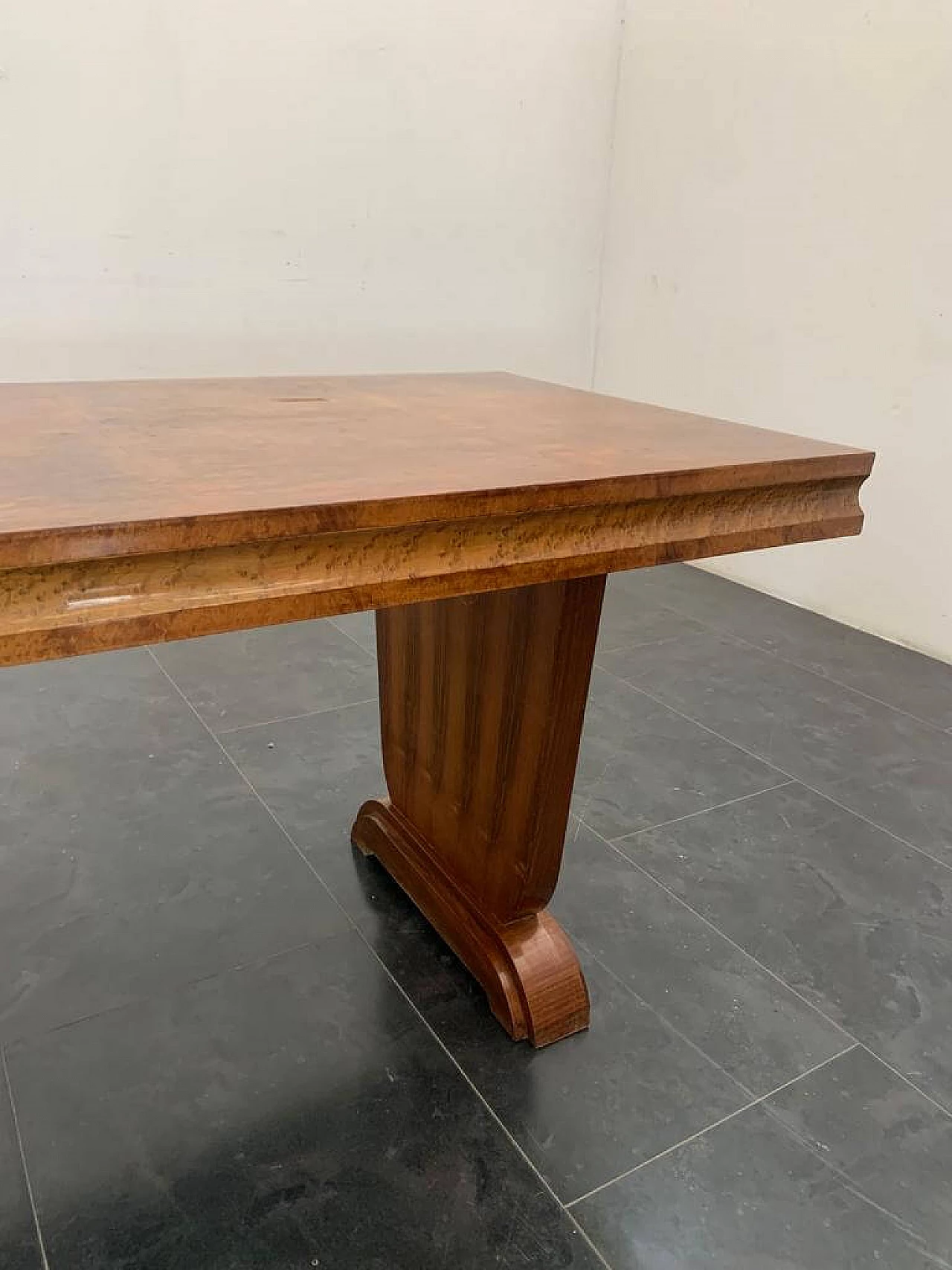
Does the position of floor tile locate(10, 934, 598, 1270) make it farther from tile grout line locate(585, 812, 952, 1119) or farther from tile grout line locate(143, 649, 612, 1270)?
tile grout line locate(585, 812, 952, 1119)

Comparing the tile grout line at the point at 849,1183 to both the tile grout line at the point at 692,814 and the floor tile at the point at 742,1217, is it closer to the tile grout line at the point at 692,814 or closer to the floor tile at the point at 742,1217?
the floor tile at the point at 742,1217

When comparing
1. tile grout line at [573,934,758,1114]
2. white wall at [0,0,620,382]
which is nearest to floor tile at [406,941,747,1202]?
tile grout line at [573,934,758,1114]

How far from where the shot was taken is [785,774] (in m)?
1.96

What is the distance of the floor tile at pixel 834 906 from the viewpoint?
4.41 ft

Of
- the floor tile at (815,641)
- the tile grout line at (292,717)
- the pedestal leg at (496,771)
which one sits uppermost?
the pedestal leg at (496,771)

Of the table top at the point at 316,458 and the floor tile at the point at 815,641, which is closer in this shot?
the table top at the point at 316,458

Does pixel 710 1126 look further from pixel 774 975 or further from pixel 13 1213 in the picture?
pixel 13 1213

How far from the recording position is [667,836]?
1.72m

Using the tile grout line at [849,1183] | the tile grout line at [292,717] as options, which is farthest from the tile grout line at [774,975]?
the tile grout line at [292,717]

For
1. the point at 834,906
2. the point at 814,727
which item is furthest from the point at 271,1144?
the point at 814,727

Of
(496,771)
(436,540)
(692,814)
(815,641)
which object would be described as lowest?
(815,641)

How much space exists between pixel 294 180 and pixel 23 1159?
2.29 m

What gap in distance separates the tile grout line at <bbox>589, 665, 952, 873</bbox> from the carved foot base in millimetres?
735

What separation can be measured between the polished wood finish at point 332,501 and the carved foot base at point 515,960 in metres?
0.61
